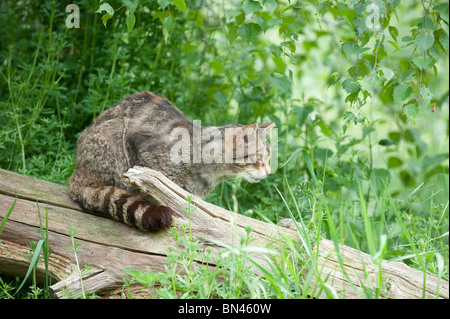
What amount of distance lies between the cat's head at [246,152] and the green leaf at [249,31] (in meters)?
0.61

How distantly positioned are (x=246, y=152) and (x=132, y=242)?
109 centimetres

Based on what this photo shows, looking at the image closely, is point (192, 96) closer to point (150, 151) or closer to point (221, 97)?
point (221, 97)

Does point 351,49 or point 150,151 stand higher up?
point 351,49

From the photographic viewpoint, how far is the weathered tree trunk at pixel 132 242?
2730 mm

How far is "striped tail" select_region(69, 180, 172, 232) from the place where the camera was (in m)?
2.86

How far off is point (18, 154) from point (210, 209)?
197 cm

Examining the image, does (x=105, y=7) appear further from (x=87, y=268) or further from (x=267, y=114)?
(x=267, y=114)

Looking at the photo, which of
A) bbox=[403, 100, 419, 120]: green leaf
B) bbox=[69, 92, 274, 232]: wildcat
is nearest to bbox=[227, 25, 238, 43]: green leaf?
bbox=[69, 92, 274, 232]: wildcat

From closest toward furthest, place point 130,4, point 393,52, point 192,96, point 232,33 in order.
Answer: point 130,4 < point 393,52 < point 232,33 < point 192,96

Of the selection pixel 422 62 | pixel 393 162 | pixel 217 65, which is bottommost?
pixel 393 162

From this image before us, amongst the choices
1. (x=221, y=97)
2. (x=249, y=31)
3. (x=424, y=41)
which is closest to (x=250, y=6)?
(x=249, y=31)

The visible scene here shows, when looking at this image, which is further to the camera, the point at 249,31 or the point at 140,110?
the point at 140,110

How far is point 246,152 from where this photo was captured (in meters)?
3.58

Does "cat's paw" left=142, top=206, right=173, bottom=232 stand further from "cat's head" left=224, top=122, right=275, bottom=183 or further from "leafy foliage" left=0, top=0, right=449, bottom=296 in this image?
"leafy foliage" left=0, top=0, right=449, bottom=296
